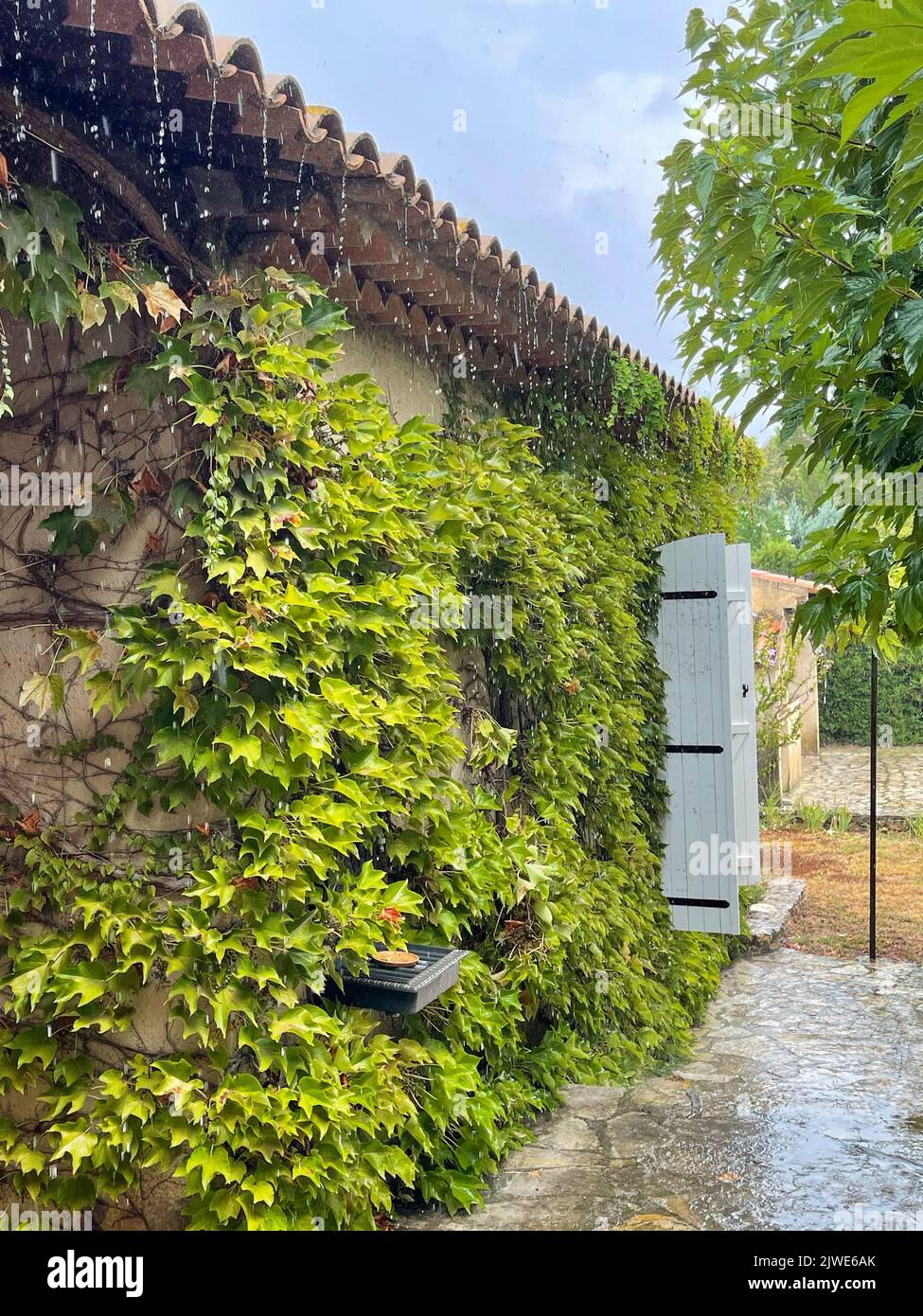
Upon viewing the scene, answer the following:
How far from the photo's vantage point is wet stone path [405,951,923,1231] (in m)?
3.70

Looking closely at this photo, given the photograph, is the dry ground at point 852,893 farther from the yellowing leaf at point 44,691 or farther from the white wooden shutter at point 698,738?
the yellowing leaf at point 44,691

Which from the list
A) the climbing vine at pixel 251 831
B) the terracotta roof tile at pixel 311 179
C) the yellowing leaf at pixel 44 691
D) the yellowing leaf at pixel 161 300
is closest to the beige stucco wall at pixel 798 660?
the terracotta roof tile at pixel 311 179

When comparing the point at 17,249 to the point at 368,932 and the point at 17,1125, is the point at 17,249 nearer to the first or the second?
the point at 368,932

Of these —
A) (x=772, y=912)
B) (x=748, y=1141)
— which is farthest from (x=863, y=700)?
(x=748, y=1141)

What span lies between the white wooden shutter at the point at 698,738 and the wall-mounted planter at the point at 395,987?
3331mm

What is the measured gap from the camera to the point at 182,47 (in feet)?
7.88

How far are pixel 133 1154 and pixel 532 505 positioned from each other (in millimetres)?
3185

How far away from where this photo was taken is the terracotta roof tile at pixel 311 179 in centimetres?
239

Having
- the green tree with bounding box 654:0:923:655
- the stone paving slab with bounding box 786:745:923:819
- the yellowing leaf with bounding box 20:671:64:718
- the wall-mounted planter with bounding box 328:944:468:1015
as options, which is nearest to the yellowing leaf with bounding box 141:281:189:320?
the yellowing leaf with bounding box 20:671:64:718

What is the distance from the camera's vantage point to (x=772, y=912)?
28.9 feet

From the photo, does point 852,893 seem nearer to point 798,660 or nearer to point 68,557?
point 798,660

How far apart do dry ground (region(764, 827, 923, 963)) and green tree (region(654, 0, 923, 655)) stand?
Answer: 5.99m

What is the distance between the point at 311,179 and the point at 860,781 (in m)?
14.2
